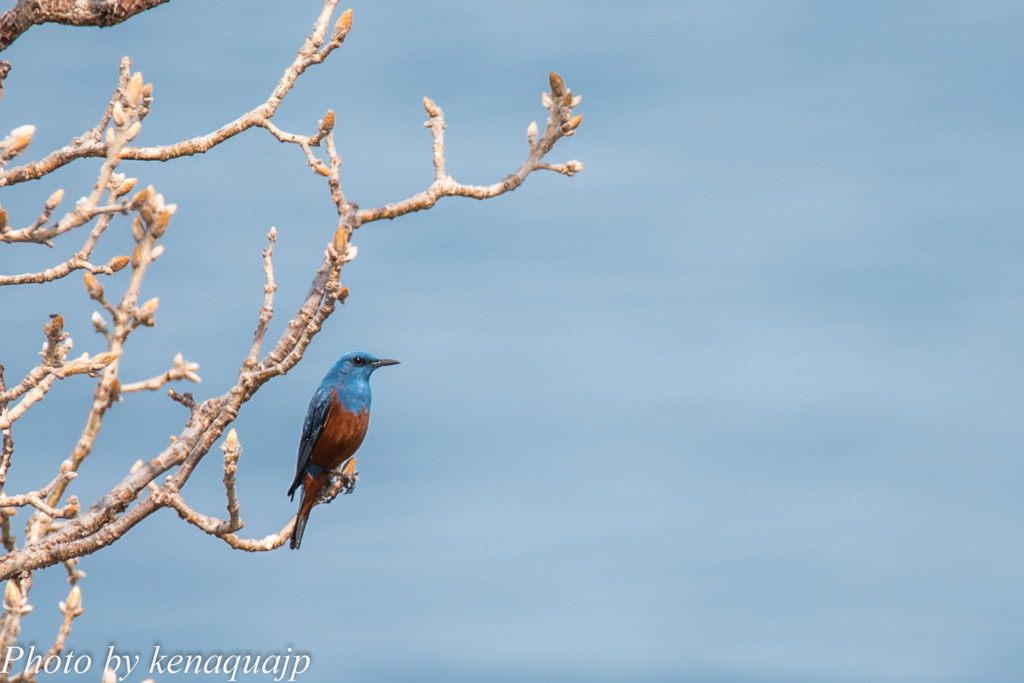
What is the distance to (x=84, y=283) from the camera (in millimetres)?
6113

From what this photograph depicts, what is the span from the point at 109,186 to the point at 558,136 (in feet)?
11.1

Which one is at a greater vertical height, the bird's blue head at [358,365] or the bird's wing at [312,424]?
the bird's blue head at [358,365]

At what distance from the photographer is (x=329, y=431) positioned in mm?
10234

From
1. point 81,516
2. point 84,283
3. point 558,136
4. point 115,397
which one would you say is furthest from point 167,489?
point 558,136

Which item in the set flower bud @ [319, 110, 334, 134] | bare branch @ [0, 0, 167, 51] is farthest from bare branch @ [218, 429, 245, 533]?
bare branch @ [0, 0, 167, 51]

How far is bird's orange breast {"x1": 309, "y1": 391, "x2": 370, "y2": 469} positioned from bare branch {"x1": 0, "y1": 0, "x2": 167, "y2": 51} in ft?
12.5

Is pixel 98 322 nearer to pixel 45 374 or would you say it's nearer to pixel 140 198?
pixel 140 198

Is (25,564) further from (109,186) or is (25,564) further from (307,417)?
(307,417)

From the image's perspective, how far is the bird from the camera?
10195 mm

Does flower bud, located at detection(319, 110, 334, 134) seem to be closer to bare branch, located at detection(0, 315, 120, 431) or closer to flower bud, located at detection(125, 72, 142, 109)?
flower bud, located at detection(125, 72, 142, 109)

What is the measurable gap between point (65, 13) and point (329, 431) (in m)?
4.20

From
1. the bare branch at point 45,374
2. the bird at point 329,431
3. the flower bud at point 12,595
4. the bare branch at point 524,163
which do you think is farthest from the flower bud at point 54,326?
the bird at point 329,431

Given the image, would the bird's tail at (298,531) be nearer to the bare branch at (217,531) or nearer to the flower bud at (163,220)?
the bare branch at (217,531)

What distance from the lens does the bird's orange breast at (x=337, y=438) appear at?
1020 centimetres
